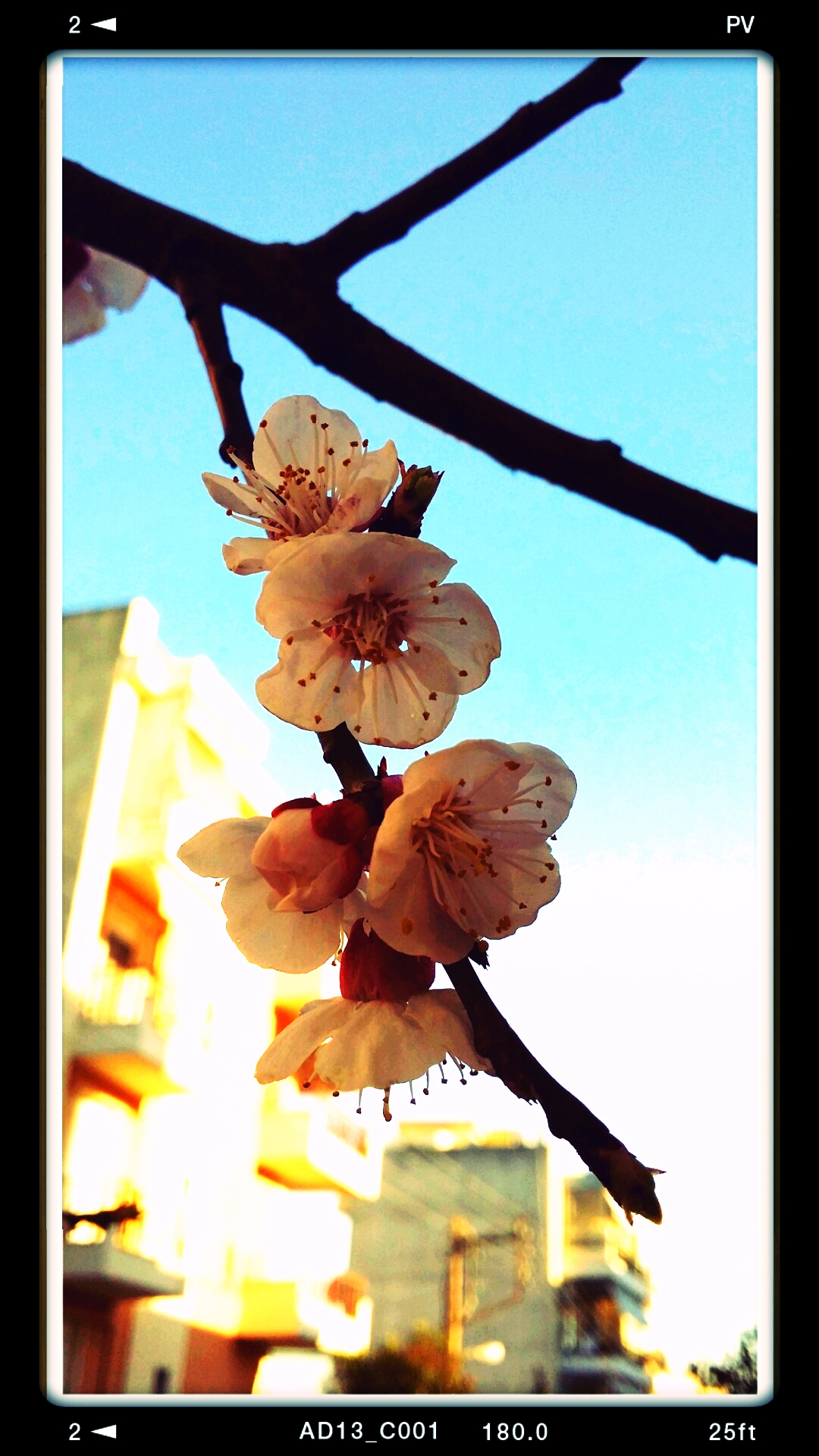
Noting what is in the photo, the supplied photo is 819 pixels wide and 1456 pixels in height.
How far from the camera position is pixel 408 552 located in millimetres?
322

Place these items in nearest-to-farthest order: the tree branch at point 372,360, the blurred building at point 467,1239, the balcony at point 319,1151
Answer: the tree branch at point 372,360 → the blurred building at point 467,1239 → the balcony at point 319,1151

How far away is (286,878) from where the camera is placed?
0.31 meters

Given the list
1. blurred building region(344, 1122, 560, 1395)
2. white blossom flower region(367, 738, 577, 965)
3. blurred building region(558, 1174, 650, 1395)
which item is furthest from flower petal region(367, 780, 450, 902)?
blurred building region(344, 1122, 560, 1395)

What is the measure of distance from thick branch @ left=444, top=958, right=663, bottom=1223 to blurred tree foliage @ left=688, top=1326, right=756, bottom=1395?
361mm

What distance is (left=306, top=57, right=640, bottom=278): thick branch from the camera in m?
0.53

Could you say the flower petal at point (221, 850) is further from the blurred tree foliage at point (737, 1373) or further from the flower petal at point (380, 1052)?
the blurred tree foliage at point (737, 1373)

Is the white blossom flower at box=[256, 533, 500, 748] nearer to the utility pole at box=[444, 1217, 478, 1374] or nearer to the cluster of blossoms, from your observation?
the cluster of blossoms

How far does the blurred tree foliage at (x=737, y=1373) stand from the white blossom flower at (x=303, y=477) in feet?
1.44

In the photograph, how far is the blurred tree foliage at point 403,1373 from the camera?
57cm

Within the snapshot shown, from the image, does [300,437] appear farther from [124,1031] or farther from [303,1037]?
[124,1031]

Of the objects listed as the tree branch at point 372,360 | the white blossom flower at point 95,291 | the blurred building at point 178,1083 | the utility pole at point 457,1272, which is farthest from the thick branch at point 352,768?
the utility pole at point 457,1272
